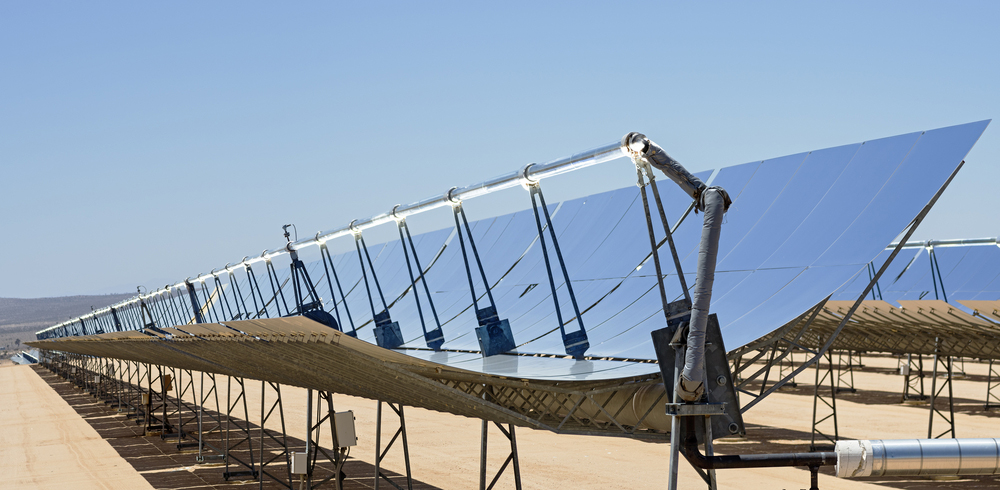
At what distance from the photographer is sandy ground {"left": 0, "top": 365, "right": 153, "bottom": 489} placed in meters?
25.3

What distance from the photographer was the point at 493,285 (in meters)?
17.4

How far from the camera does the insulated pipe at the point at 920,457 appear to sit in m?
5.27

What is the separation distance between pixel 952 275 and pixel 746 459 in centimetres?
3313

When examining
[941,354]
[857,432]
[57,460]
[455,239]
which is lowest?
[57,460]

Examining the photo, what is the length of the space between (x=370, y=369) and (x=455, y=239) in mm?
11745

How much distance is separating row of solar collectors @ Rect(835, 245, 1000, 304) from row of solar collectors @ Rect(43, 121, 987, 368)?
1969cm

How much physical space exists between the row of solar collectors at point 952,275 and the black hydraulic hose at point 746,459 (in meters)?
26.9

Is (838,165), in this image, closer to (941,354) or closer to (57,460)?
(941,354)

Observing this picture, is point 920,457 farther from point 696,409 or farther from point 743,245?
point 743,245

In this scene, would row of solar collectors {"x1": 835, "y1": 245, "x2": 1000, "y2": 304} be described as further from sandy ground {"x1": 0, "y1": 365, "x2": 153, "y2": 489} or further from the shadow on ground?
sandy ground {"x1": 0, "y1": 365, "x2": 153, "y2": 489}

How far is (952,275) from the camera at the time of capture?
3516cm

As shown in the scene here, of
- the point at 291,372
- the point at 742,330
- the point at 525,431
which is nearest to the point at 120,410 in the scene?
the point at 525,431

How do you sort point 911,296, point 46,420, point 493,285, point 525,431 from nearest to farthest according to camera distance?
point 493,285
point 525,431
point 911,296
point 46,420

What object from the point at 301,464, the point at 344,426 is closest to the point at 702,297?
the point at 344,426
